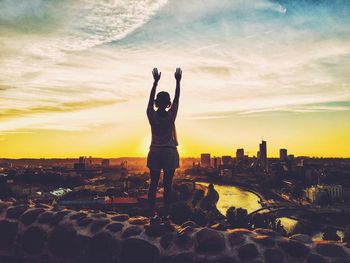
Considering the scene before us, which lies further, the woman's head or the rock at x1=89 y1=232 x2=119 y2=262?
the woman's head

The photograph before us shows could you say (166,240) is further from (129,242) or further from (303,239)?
(303,239)

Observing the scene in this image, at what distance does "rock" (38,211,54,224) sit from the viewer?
535cm

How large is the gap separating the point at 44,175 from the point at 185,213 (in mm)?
103331

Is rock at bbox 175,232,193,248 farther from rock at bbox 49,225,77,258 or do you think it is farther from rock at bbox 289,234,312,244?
rock at bbox 49,225,77,258

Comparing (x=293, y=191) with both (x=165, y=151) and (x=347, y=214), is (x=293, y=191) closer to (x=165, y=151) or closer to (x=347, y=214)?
(x=347, y=214)

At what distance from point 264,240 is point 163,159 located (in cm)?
192

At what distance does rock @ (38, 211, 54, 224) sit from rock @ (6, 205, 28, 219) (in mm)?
415

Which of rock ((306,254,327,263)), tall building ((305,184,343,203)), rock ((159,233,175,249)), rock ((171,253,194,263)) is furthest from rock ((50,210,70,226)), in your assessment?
tall building ((305,184,343,203))

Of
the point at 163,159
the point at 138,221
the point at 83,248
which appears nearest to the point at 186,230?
the point at 138,221

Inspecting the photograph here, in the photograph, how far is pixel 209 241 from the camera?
426 cm

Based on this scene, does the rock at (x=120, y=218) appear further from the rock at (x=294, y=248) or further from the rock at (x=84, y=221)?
the rock at (x=294, y=248)

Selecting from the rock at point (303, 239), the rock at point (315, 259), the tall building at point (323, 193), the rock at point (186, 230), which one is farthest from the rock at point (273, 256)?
the tall building at point (323, 193)

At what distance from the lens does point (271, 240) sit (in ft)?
13.6

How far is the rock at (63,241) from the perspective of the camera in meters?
4.88
